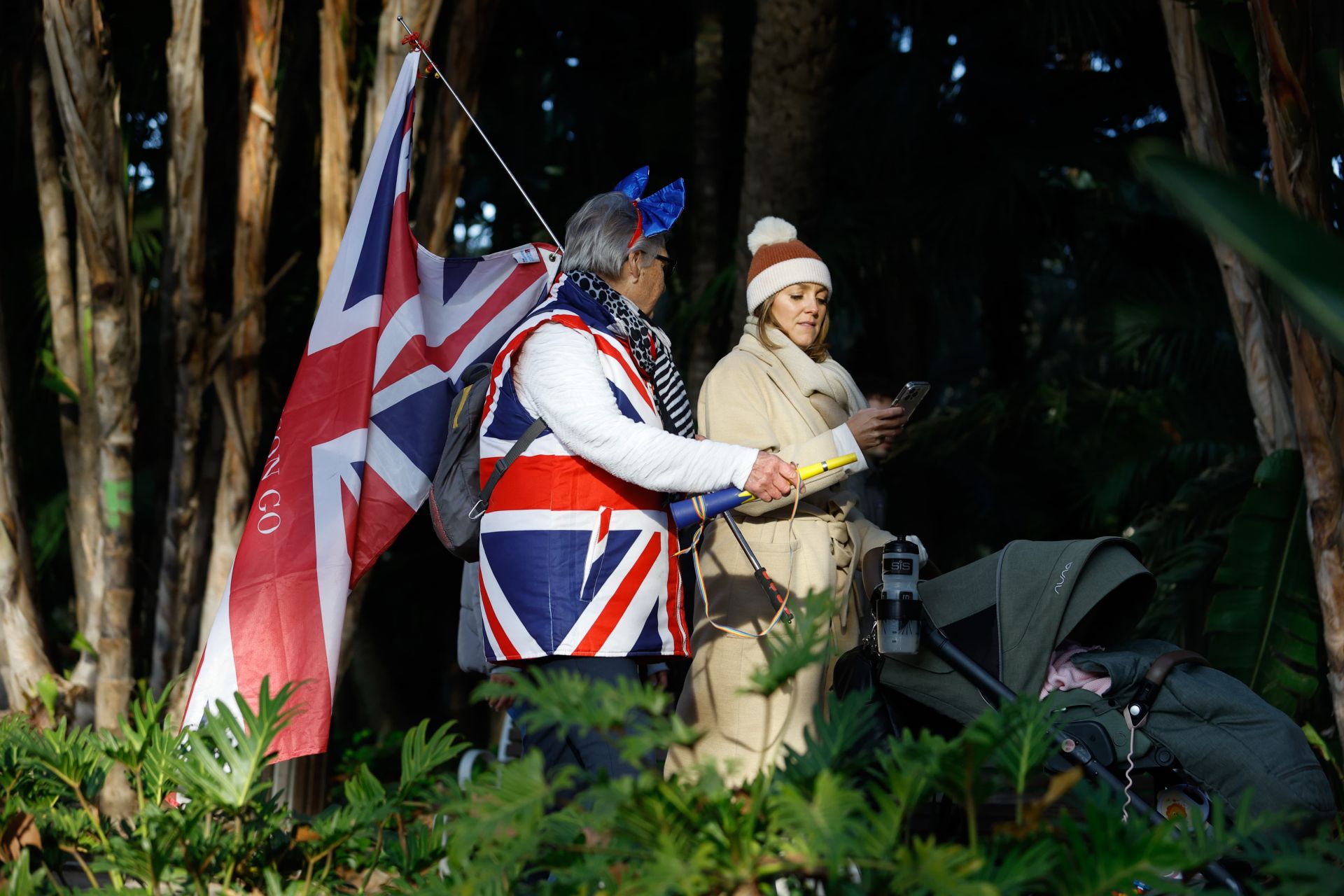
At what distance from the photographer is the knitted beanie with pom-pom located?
3641 millimetres

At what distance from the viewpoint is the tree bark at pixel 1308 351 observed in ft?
11.3

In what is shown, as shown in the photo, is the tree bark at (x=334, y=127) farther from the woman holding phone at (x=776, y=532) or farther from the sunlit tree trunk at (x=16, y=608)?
the woman holding phone at (x=776, y=532)

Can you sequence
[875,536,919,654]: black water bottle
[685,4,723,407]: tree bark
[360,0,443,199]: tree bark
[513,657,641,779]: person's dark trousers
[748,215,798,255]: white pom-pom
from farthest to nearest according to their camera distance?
1. [685,4,723,407]: tree bark
2. [360,0,443,199]: tree bark
3. [748,215,798,255]: white pom-pom
4. [875,536,919,654]: black water bottle
5. [513,657,641,779]: person's dark trousers

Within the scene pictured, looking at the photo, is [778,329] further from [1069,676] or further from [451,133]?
[451,133]

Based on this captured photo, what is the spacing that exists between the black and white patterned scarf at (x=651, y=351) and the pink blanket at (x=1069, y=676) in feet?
3.47

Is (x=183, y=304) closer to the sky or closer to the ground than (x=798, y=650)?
closer to the sky

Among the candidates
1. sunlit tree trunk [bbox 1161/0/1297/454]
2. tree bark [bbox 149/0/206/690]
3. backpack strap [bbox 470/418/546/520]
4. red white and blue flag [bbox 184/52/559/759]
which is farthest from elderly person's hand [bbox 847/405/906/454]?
tree bark [bbox 149/0/206/690]

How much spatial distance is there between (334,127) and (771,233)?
201cm

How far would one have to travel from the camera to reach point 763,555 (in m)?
3.38

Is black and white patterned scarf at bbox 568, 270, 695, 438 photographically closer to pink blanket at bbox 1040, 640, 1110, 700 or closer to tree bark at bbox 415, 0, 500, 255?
pink blanket at bbox 1040, 640, 1110, 700

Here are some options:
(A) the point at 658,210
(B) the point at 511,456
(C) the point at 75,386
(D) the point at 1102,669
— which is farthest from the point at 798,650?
(C) the point at 75,386

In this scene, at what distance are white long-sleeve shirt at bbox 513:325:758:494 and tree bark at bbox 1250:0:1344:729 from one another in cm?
184

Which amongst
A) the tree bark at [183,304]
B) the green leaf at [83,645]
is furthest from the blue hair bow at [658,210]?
the green leaf at [83,645]

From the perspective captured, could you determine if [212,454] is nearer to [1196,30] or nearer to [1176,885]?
[1196,30]
